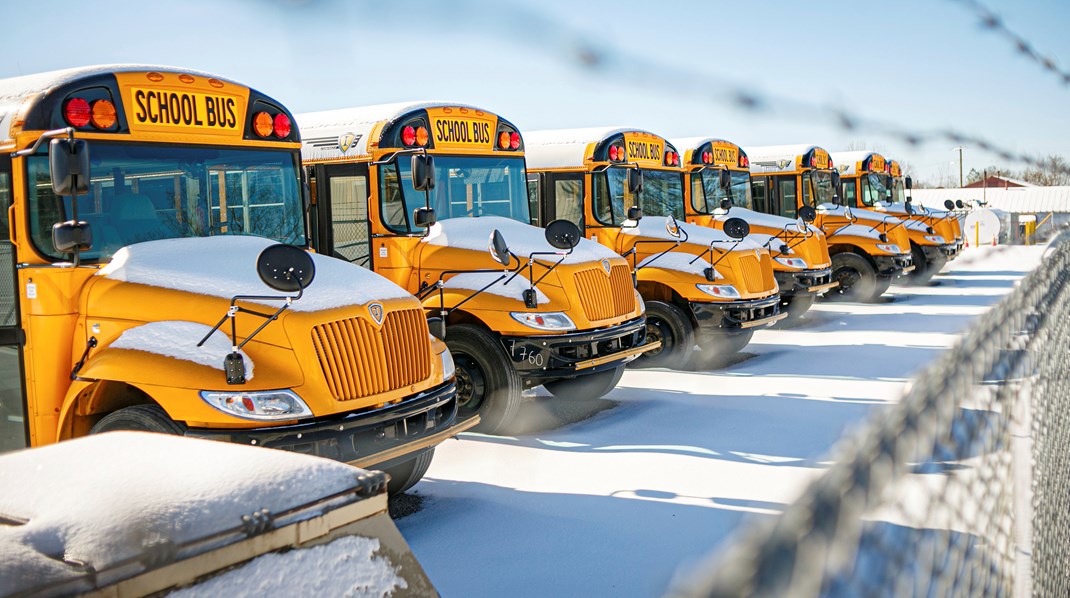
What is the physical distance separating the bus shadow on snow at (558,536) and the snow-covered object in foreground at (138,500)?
2486 millimetres

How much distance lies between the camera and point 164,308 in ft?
15.6

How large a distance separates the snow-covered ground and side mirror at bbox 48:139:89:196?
237cm

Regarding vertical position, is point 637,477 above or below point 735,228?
below

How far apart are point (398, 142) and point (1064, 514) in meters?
5.67

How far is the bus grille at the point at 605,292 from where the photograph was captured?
779 centimetres

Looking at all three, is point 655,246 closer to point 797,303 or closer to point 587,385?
point 587,385

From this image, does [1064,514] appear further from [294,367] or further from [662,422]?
[662,422]

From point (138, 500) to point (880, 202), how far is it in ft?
62.6

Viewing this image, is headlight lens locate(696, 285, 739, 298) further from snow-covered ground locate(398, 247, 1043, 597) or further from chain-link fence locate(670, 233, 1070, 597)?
chain-link fence locate(670, 233, 1070, 597)

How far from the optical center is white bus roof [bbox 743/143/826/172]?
16781 millimetres

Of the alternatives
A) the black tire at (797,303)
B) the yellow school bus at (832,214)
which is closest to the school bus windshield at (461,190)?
the black tire at (797,303)

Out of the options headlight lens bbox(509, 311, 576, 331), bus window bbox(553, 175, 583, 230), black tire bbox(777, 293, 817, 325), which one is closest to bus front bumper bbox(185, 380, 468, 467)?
headlight lens bbox(509, 311, 576, 331)

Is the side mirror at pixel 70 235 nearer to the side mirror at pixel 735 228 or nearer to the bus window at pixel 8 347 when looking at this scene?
the bus window at pixel 8 347

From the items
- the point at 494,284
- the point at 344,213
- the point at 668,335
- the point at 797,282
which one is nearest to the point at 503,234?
the point at 494,284
